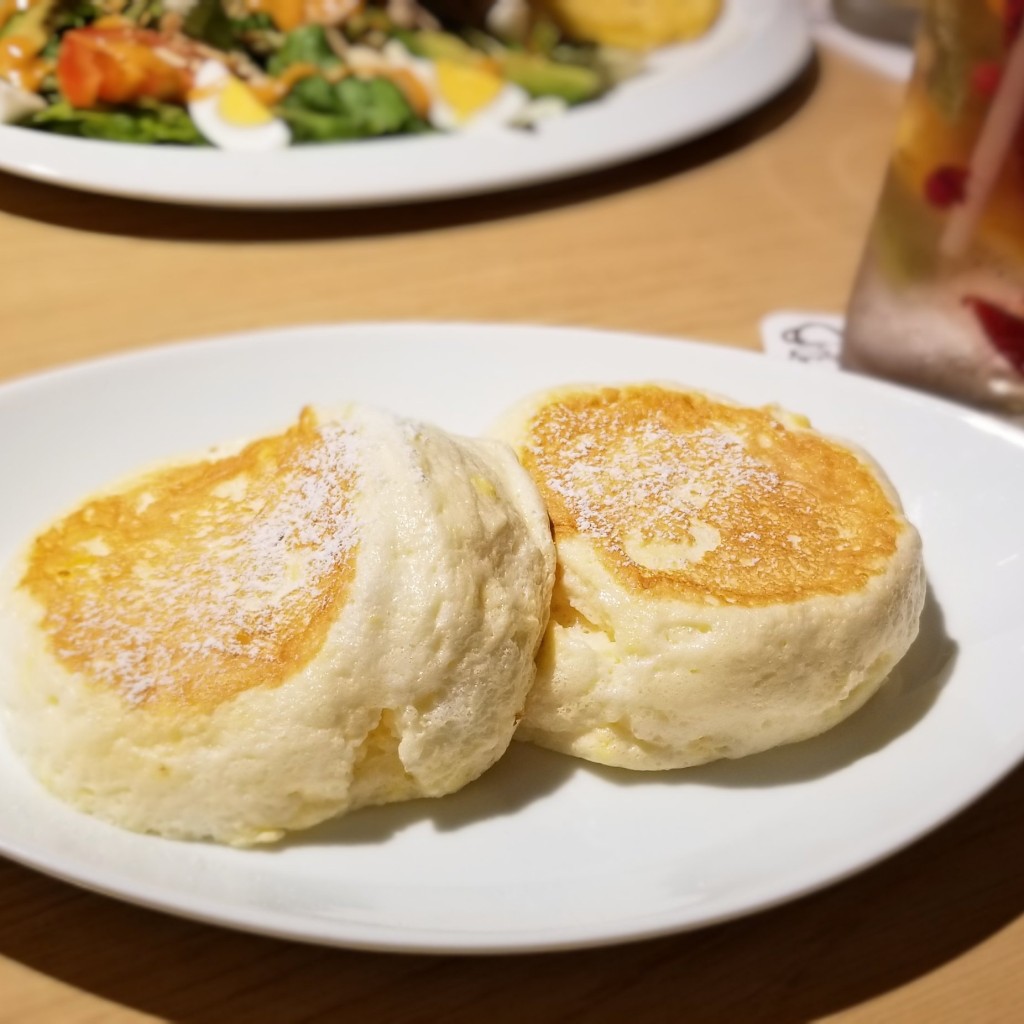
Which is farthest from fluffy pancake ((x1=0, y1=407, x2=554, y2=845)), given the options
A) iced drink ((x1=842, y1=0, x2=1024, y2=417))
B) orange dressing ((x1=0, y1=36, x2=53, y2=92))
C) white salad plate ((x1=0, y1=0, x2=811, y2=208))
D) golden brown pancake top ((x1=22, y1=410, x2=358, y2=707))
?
orange dressing ((x1=0, y1=36, x2=53, y2=92))

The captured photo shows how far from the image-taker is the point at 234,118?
90.4 inches

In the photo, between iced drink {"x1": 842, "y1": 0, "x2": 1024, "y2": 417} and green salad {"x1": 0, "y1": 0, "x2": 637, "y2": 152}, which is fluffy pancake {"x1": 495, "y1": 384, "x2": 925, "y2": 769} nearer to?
iced drink {"x1": 842, "y1": 0, "x2": 1024, "y2": 417}

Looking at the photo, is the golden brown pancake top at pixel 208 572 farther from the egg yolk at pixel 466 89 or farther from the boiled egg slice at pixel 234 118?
the egg yolk at pixel 466 89

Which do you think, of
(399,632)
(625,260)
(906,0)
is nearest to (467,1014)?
(399,632)

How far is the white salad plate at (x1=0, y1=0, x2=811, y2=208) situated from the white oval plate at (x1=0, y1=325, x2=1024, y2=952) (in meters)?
0.69

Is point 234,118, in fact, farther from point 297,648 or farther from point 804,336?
point 297,648

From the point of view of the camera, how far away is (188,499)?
1.17m

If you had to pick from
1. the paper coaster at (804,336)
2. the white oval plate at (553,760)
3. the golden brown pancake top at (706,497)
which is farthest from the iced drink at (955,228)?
the golden brown pancake top at (706,497)

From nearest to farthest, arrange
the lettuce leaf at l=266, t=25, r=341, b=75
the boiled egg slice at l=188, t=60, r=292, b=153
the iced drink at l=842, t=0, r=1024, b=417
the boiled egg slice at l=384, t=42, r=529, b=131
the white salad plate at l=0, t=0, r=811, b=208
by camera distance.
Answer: the iced drink at l=842, t=0, r=1024, b=417, the white salad plate at l=0, t=0, r=811, b=208, the boiled egg slice at l=188, t=60, r=292, b=153, the boiled egg slice at l=384, t=42, r=529, b=131, the lettuce leaf at l=266, t=25, r=341, b=75

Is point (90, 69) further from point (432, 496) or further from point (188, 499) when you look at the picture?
point (432, 496)

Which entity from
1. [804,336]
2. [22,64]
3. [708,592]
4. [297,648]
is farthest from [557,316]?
[22,64]

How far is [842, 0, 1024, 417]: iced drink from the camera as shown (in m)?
1.41

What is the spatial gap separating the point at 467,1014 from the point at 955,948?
1.50ft

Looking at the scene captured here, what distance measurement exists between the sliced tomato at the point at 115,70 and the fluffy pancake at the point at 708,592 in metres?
1.60
